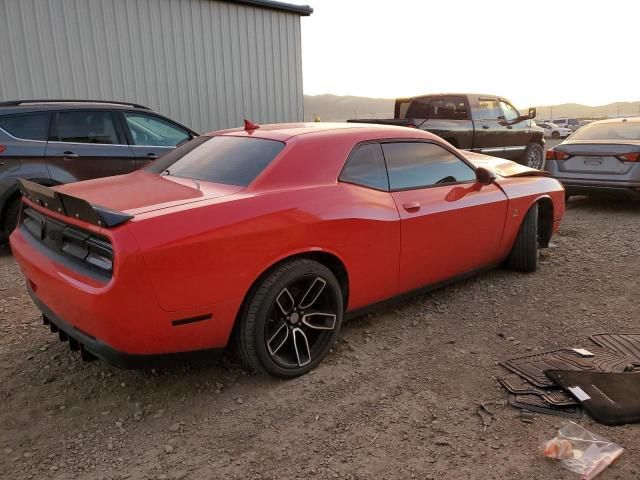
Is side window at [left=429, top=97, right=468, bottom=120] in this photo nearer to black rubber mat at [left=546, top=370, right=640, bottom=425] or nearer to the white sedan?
black rubber mat at [left=546, top=370, right=640, bottom=425]

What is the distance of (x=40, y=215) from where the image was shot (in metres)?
3.02

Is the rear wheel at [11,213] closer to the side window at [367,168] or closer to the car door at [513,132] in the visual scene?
the side window at [367,168]

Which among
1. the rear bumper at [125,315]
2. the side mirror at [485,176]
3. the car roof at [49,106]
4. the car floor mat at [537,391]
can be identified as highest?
the car roof at [49,106]

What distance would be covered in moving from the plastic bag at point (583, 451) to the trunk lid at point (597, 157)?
5.87m

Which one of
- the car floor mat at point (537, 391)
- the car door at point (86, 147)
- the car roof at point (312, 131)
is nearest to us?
the car floor mat at point (537, 391)

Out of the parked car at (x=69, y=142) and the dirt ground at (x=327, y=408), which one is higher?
the parked car at (x=69, y=142)

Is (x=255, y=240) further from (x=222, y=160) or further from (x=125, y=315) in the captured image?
(x=222, y=160)

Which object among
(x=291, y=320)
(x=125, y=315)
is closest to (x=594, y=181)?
(x=291, y=320)

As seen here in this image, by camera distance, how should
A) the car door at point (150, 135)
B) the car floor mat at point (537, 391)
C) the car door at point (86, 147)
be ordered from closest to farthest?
the car floor mat at point (537, 391), the car door at point (86, 147), the car door at point (150, 135)

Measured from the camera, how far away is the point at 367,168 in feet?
11.3

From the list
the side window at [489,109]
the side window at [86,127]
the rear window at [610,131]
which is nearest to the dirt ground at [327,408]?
the side window at [86,127]

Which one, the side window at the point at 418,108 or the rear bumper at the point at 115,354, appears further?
the side window at the point at 418,108

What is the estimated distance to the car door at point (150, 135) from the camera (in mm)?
6199

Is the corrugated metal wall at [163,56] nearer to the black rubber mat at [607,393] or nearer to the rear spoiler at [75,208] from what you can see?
the rear spoiler at [75,208]
